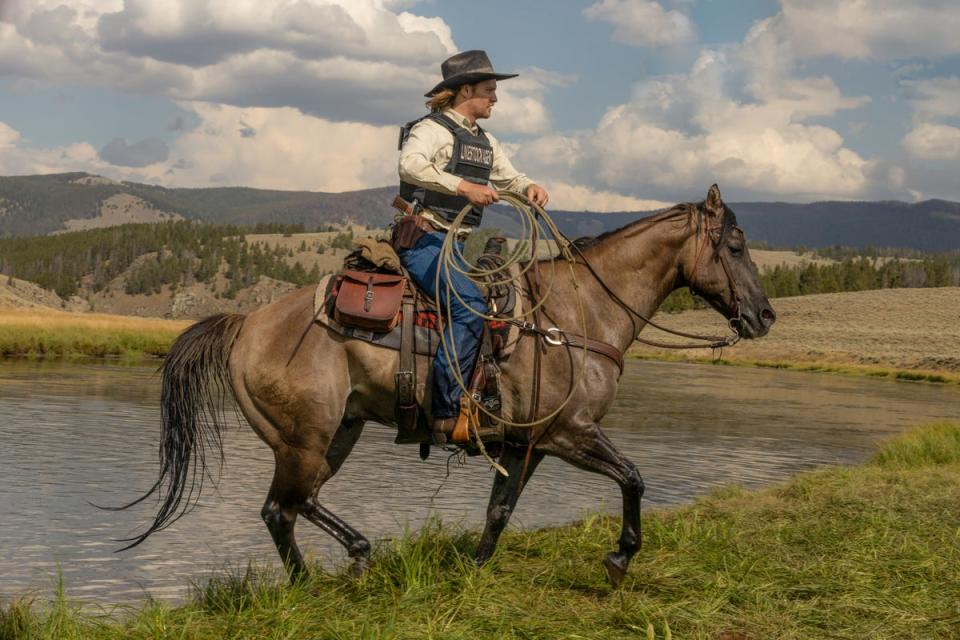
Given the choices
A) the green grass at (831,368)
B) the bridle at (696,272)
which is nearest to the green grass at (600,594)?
the bridle at (696,272)

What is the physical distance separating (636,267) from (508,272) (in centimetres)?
110

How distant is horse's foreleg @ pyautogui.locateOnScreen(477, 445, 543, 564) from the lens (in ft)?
25.7

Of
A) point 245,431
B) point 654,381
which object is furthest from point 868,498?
point 654,381

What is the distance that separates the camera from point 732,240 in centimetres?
826

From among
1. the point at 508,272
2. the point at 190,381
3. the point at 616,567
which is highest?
the point at 508,272

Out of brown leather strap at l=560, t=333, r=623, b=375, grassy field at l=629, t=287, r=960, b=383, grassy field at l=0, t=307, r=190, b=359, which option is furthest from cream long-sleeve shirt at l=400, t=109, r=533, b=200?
grassy field at l=629, t=287, r=960, b=383

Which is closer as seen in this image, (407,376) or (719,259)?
(407,376)

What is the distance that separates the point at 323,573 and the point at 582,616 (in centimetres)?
218

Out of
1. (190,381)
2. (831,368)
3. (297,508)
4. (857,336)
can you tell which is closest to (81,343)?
(190,381)

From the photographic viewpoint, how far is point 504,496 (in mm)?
7840

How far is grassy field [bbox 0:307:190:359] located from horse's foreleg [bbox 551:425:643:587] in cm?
3691

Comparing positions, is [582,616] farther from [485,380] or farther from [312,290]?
[312,290]

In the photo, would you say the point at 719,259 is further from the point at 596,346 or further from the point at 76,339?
the point at 76,339

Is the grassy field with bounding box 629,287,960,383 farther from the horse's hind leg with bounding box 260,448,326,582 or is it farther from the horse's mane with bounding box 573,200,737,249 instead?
the horse's hind leg with bounding box 260,448,326,582
